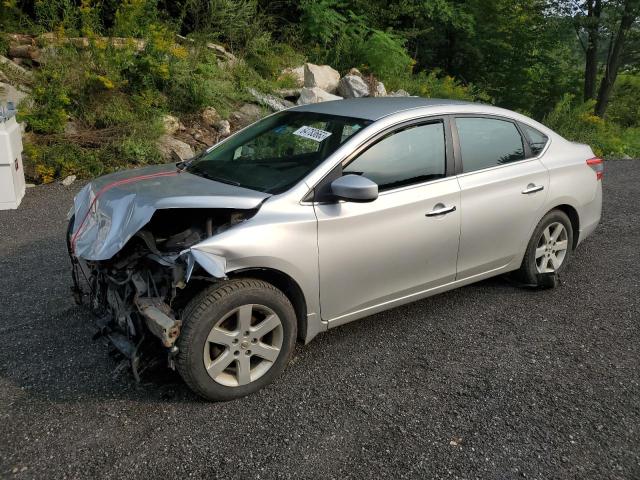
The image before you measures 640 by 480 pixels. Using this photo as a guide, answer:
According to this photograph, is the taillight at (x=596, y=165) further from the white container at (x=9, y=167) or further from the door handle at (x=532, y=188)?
the white container at (x=9, y=167)

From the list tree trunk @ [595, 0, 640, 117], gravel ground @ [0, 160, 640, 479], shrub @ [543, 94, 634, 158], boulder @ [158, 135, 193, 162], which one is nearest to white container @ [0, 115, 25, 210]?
boulder @ [158, 135, 193, 162]

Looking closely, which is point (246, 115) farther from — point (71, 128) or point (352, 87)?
point (71, 128)

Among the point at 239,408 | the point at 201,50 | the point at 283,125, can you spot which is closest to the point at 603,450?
the point at 239,408

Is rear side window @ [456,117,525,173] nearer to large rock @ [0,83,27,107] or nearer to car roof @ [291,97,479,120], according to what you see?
car roof @ [291,97,479,120]

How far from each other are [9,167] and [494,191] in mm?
5880

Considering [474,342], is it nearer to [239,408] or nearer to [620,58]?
Answer: [239,408]

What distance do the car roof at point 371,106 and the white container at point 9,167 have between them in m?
4.37

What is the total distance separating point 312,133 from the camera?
3998 mm

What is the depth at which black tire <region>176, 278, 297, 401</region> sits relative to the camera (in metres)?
3.01

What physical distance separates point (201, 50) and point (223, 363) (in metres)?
9.90

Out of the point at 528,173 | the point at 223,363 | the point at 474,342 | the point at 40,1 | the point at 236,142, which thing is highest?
the point at 40,1

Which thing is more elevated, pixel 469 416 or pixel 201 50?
pixel 201 50

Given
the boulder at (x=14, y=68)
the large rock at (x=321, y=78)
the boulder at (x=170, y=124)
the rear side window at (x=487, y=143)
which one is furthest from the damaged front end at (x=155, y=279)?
the large rock at (x=321, y=78)

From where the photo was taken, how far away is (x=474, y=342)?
4008 mm
